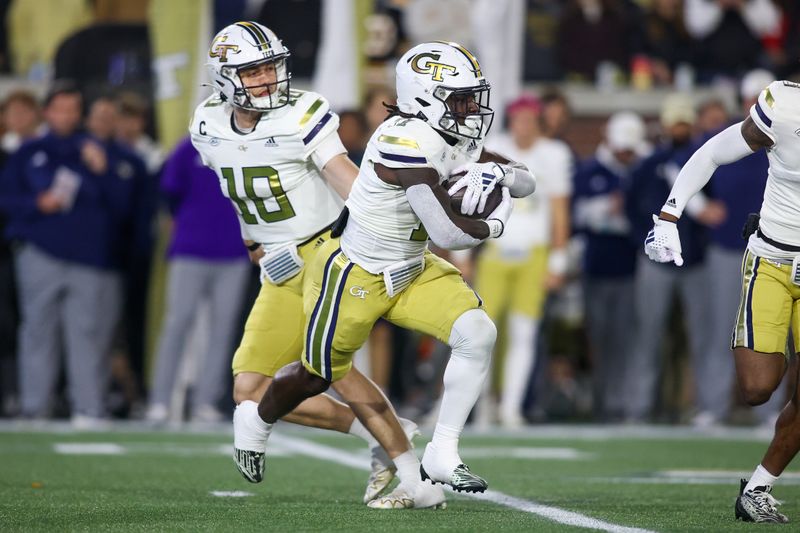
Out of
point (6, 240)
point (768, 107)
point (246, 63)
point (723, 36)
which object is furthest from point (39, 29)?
point (768, 107)

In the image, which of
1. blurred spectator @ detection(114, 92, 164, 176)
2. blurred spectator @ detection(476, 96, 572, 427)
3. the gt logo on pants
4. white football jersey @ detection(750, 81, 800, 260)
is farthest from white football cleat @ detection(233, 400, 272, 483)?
blurred spectator @ detection(114, 92, 164, 176)

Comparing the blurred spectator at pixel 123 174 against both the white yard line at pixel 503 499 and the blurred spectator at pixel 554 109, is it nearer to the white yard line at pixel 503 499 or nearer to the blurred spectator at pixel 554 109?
the white yard line at pixel 503 499

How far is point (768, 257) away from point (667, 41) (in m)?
8.42

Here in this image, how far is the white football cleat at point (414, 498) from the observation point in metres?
5.08

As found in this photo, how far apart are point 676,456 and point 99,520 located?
3630mm

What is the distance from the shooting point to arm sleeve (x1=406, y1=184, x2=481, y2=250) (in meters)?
4.70

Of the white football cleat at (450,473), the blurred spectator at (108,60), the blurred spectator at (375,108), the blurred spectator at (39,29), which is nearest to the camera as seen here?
the white football cleat at (450,473)

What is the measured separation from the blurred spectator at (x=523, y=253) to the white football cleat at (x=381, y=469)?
144 inches

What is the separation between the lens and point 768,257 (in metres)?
4.93

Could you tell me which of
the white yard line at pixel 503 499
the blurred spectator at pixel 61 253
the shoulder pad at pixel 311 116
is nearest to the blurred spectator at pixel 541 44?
the blurred spectator at pixel 61 253

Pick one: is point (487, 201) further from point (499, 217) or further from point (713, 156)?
point (713, 156)

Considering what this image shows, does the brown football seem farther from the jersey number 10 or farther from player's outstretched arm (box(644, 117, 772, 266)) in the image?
the jersey number 10

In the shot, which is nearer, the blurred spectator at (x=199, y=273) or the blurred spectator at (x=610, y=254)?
the blurred spectator at (x=199, y=273)

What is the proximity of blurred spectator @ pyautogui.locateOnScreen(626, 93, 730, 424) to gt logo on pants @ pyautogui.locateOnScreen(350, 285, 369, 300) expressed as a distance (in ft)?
14.8
